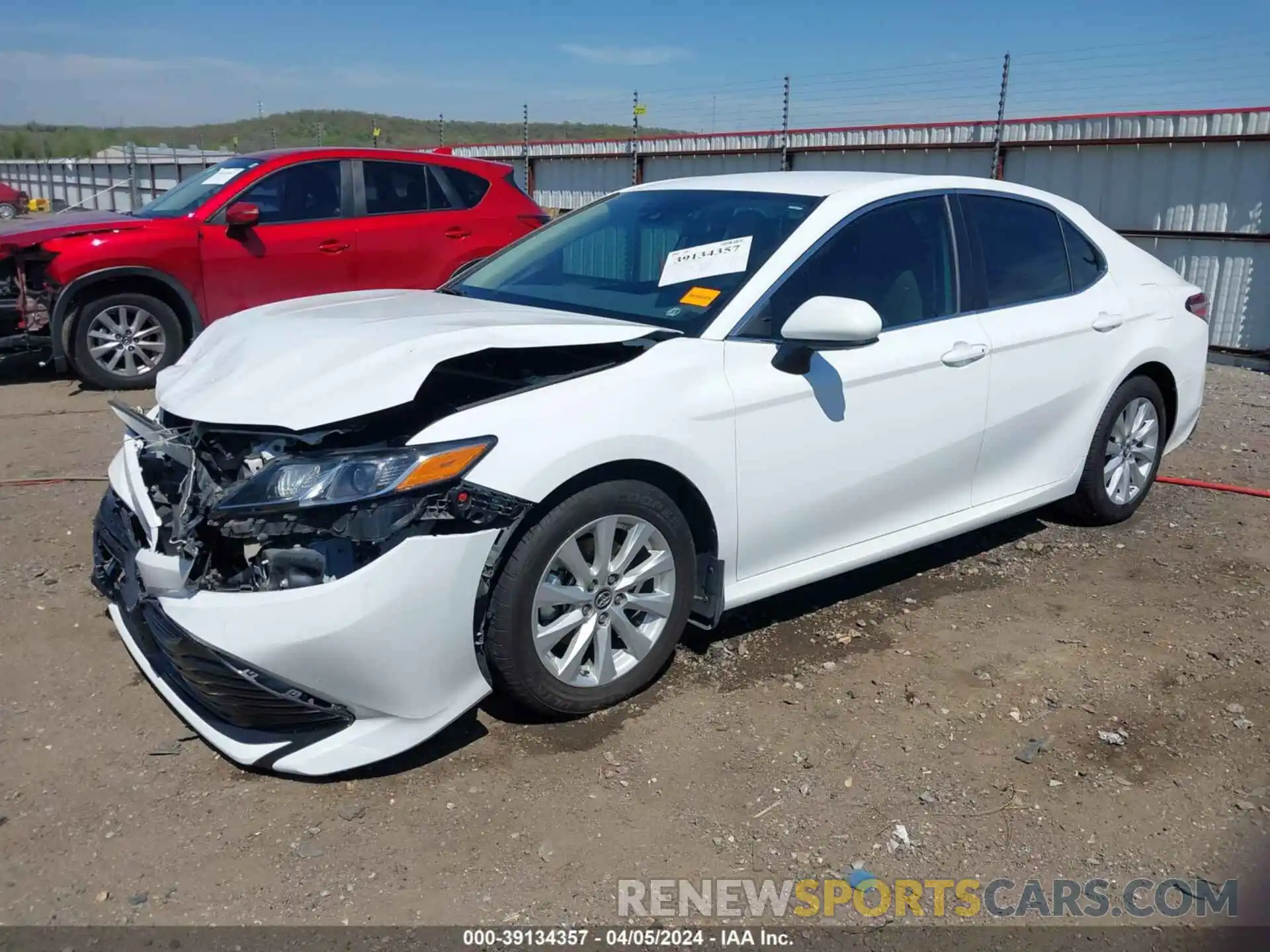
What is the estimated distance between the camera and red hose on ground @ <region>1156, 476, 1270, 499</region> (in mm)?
5957

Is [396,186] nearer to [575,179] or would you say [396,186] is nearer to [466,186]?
[466,186]

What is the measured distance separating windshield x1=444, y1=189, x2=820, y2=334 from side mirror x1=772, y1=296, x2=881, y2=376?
276 millimetres

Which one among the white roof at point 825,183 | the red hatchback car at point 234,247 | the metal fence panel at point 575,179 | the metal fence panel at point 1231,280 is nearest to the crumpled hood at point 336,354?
the white roof at point 825,183

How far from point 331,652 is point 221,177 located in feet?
21.8

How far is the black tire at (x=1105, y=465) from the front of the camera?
5008 mm

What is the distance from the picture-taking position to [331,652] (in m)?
2.83

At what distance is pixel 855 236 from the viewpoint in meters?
4.00

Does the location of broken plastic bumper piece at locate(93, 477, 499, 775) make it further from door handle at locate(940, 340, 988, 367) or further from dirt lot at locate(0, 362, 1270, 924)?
door handle at locate(940, 340, 988, 367)

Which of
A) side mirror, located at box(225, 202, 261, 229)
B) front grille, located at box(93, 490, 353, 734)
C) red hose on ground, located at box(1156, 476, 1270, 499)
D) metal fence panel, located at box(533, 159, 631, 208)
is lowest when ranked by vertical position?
red hose on ground, located at box(1156, 476, 1270, 499)

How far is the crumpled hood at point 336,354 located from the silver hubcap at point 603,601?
0.64m

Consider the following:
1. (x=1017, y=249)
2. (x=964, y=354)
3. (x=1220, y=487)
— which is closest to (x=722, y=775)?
(x=964, y=354)

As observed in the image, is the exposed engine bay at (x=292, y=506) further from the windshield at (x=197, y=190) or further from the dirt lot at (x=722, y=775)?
the windshield at (x=197, y=190)

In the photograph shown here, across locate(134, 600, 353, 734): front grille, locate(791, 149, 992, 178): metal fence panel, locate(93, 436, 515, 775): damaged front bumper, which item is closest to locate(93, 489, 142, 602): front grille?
locate(93, 436, 515, 775): damaged front bumper

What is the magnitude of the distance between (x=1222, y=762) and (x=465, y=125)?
11333cm
